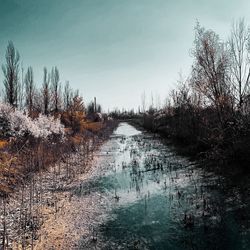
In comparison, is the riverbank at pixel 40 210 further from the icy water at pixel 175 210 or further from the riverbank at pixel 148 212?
the icy water at pixel 175 210

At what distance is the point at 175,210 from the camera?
868 cm

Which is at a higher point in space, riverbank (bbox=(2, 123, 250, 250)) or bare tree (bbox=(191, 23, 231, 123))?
bare tree (bbox=(191, 23, 231, 123))

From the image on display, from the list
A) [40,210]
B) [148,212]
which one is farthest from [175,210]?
[40,210]

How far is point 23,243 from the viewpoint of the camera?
6453 millimetres

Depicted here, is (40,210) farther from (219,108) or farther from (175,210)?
(219,108)

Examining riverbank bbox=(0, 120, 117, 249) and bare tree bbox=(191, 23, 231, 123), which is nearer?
riverbank bbox=(0, 120, 117, 249)

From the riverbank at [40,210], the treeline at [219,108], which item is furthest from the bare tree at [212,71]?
the riverbank at [40,210]

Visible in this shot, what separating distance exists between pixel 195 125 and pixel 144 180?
10950 millimetres

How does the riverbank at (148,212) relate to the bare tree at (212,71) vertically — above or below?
below

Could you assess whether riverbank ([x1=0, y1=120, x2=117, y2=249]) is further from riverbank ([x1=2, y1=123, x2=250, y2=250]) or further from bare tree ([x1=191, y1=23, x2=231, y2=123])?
→ bare tree ([x1=191, y1=23, x2=231, y2=123])

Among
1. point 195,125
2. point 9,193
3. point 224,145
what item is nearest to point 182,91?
point 195,125

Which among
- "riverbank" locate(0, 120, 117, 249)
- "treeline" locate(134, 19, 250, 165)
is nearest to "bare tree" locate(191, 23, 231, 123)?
"treeline" locate(134, 19, 250, 165)

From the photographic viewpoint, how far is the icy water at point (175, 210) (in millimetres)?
6727

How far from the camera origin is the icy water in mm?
6727
